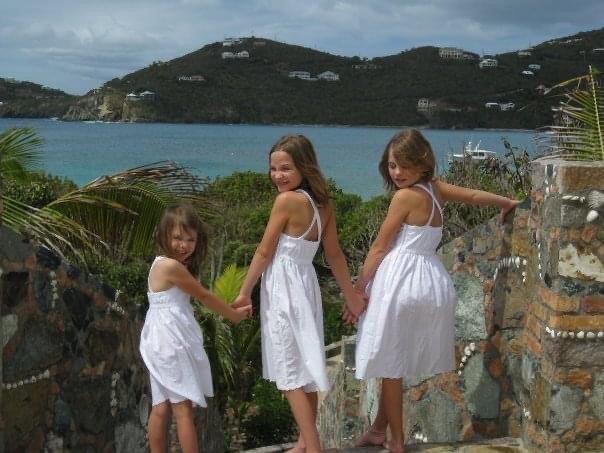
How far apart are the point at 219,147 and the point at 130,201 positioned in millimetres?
53625

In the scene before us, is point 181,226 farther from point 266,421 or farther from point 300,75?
point 300,75

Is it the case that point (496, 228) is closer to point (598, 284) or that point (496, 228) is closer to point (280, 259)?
point (598, 284)

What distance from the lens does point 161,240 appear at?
3.62 m

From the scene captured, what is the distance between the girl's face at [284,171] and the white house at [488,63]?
60.3 meters

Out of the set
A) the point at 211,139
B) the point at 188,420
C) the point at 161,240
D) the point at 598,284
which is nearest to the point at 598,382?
the point at 598,284

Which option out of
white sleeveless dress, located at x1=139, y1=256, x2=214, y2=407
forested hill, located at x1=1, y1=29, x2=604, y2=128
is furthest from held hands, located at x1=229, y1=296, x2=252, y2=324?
forested hill, located at x1=1, y1=29, x2=604, y2=128

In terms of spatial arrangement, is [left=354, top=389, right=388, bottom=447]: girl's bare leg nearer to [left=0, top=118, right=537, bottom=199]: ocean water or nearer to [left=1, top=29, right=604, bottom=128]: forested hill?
[left=0, top=118, right=537, bottom=199]: ocean water

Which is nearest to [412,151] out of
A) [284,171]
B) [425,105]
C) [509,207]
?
[284,171]

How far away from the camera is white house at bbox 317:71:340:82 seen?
74500mm

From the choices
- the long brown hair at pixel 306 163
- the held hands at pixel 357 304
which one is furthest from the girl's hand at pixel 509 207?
the long brown hair at pixel 306 163

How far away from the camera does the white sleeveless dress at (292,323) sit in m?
3.64

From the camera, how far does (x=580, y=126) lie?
427cm

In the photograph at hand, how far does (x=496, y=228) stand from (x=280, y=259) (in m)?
1.37

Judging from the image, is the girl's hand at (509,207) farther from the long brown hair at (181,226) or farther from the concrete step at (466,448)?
the long brown hair at (181,226)
